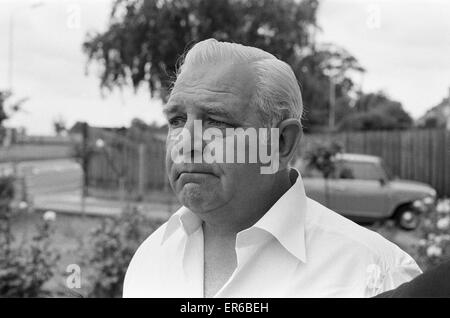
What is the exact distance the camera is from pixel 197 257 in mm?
1052

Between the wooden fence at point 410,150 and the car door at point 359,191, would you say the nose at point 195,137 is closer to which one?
the car door at point 359,191

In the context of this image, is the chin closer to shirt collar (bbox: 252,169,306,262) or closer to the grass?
shirt collar (bbox: 252,169,306,262)

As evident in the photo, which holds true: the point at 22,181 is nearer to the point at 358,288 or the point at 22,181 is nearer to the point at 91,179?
the point at 91,179

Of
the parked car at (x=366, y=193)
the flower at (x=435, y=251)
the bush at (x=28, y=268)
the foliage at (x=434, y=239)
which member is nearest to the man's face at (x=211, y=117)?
the parked car at (x=366, y=193)

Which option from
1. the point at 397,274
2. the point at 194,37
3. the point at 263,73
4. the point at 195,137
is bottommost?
the point at 397,274

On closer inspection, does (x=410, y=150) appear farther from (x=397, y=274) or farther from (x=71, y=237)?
(x=397, y=274)

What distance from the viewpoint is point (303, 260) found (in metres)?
0.96

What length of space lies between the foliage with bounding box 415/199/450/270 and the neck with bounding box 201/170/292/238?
216cm

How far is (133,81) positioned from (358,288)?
1304 millimetres

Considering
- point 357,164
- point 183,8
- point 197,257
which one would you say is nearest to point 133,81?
point 197,257

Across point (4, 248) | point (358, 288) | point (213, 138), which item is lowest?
point (4, 248)

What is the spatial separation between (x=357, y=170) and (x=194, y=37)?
325 centimetres

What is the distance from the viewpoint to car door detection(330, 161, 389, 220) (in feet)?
10.0

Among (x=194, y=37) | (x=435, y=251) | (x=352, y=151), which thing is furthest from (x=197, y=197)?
(x=352, y=151)
